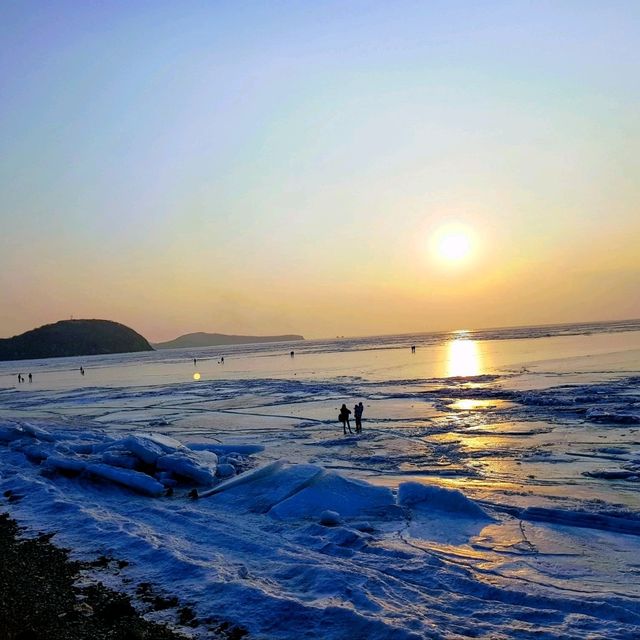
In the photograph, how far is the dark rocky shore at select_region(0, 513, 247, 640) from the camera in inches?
302

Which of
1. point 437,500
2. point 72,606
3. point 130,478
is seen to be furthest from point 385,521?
point 130,478

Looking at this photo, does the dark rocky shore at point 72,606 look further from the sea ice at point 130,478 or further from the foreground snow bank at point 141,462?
the foreground snow bank at point 141,462

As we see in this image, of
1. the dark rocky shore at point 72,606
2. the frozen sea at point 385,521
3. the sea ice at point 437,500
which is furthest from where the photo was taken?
the sea ice at point 437,500

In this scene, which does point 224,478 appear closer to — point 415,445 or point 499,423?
point 415,445

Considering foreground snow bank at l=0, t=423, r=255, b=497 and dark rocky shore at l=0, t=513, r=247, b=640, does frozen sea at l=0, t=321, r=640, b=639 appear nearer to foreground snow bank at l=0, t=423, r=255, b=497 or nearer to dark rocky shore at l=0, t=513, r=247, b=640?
foreground snow bank at l=0, t=423, r=255, b=497

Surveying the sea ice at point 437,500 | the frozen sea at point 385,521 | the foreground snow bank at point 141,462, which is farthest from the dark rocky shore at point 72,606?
the sea ice at point 437,500

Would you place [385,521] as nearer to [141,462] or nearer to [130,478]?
[130,478]

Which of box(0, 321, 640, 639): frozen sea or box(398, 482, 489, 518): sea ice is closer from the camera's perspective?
box(0, 321, 640, 639): frozen sea

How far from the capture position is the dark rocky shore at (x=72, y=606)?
7660 mm

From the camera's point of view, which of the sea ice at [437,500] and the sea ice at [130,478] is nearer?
the sea ice at [437,500]

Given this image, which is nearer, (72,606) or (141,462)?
(72,606)

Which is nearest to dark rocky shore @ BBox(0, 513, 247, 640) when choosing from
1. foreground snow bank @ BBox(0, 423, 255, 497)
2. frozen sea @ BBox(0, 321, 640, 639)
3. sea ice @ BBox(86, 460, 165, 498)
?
frozen sea @ BBox(0, 321, 640, 639)

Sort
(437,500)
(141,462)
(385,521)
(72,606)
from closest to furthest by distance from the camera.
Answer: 1. (72,606)
2. (385,521)
3. (437,500)
4. (141,462)

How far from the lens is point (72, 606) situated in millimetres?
8594
